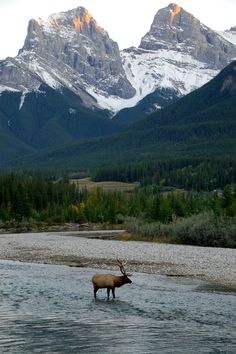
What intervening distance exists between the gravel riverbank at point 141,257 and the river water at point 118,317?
207 inches

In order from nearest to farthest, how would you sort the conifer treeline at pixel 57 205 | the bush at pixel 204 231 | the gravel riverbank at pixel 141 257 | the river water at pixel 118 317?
1. the river water at pixel 118 317
2. the gravel riverbank at pixel 141 257
3. the bush at pixel 204 231
4. the conifer treeline at pixel 57 205

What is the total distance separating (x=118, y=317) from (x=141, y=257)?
30.6 meters

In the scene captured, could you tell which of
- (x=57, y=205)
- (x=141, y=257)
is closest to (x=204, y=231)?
(x=141, y=257)

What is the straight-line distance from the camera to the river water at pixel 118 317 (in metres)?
24.9

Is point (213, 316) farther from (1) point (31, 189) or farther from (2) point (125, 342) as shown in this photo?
(1) point (31, 189)

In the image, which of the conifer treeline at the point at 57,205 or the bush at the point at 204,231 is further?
the conifer treeline at the point at 57,205

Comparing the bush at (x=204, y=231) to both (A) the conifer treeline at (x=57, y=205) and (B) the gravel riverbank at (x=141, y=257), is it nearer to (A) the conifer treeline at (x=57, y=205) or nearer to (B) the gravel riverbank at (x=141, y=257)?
(B) the gravel riverbank at (x=141, y=257)

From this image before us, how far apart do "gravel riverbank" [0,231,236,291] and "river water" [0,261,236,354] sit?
5.25 m

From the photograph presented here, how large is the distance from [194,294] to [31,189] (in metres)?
127

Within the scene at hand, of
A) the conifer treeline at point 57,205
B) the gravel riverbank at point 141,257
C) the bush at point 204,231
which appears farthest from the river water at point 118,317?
the conifer treeline at point 57,205

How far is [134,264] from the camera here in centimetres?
5478

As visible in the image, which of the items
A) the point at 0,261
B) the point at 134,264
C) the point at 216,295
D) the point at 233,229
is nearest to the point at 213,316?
the point at 216,295

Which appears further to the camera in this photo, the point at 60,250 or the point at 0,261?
the point at 60,250

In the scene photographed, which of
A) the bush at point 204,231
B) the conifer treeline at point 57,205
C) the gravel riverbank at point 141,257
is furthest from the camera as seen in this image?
the conifer treeline at point 57,205
